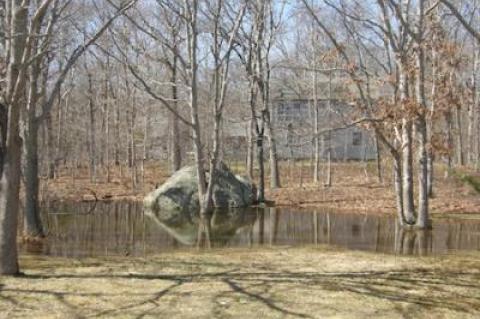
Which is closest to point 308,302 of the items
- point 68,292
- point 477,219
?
point 68,292

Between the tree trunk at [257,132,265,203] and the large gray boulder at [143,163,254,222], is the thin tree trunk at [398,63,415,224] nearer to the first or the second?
the large gray boulder at [143,163,254,222]

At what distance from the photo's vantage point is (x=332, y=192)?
1079 inches

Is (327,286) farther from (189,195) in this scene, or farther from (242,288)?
(189,195)

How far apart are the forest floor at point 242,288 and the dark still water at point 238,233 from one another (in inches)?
88.6

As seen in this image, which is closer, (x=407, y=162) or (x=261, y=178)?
(x=407, y=162)

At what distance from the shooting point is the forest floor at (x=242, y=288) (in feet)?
23.1

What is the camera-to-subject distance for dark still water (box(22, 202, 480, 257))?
43.9 ft

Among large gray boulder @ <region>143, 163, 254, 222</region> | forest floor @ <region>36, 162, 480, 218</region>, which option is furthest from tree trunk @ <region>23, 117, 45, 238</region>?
forest floor @ <region>36, 162, 480, 218</region>

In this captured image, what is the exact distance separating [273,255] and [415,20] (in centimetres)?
831

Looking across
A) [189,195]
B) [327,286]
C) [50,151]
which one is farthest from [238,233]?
[50,151]

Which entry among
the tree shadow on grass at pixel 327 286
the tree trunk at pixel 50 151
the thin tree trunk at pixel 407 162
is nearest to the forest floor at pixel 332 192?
the tree trunk at pixel 50 151

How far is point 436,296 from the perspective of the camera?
8.03 m

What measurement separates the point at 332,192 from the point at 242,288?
19.7m

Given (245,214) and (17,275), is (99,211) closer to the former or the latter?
(245,214)
